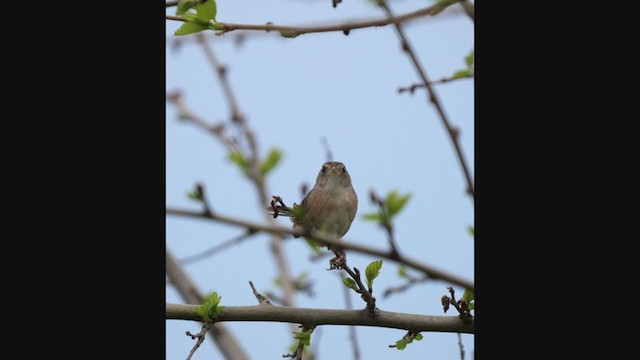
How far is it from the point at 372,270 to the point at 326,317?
276 millimetres

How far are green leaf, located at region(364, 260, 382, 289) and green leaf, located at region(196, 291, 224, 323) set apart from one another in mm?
531

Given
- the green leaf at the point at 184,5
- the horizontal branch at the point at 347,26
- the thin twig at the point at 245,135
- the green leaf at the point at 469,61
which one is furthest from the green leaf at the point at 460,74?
the thin twig at the point at 245,135

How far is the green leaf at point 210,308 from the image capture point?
276 centimetres

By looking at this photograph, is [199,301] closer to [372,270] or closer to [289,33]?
→ [372,270]

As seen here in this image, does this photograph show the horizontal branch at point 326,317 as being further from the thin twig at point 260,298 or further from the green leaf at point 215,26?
the green leaf at point 215,26

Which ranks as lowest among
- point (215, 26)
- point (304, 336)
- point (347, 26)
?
point (304, 336)

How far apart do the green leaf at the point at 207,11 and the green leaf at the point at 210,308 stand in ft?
3.10

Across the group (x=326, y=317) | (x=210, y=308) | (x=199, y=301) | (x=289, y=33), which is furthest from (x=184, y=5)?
(x=199, y=301)

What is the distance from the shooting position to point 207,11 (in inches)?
100

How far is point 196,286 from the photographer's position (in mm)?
4711

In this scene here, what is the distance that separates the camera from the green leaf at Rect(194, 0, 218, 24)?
2.52 m
